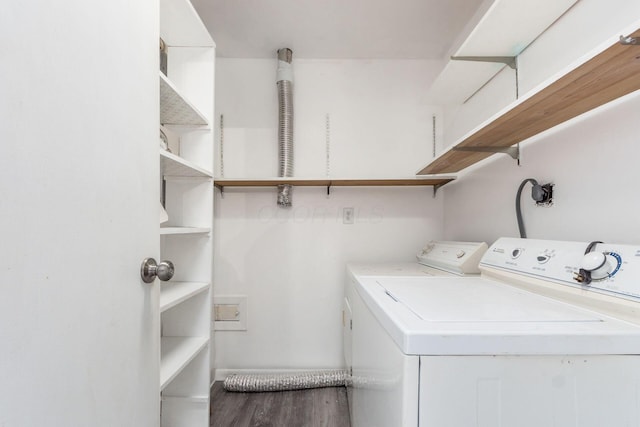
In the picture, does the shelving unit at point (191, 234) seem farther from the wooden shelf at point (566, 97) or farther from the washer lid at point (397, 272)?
the wooden shelf at point (566, 97)

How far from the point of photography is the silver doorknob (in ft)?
2.46

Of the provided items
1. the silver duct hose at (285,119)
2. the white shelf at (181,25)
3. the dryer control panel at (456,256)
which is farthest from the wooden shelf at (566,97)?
the white shelf at (181,25)

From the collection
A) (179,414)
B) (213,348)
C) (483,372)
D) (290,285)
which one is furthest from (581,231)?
(213,348)

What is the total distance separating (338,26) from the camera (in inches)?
70.6

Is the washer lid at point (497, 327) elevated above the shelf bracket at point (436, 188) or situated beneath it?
situated beneath

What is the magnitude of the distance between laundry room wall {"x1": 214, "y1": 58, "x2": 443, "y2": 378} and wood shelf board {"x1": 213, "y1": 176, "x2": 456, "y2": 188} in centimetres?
11

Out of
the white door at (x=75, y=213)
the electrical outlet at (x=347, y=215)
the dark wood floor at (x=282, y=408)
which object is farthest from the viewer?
the electrical outlet at (x=347, y=215)

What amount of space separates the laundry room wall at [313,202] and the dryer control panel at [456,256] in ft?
1.20

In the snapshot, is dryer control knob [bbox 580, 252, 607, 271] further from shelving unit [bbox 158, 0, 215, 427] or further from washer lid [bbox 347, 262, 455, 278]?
shelving unit [bbox 158, 0, 215, 427]

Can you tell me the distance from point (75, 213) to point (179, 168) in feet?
2.73

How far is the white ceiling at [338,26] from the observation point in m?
1.63

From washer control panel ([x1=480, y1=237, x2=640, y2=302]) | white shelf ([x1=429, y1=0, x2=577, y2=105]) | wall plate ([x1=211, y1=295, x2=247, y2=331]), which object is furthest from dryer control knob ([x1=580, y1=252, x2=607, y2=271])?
wall plate ([x1=211, y1=295, x2=247, y2=331])

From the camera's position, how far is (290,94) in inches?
79.0

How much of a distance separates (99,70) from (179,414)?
1.67m
